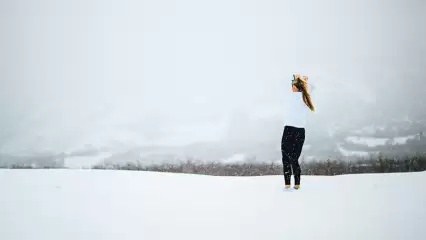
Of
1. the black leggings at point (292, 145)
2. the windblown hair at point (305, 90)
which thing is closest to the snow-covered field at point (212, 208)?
the black leggings at point (292, 145)

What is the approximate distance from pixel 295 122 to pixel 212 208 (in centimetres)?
222

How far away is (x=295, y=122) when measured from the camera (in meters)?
6.75

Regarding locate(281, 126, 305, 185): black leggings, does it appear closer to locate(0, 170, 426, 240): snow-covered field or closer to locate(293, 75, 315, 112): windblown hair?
locate(293, 75, 315, 112): windblown hair

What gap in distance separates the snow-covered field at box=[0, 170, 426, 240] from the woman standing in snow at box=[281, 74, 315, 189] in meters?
0.68

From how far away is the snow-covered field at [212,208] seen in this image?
454cm

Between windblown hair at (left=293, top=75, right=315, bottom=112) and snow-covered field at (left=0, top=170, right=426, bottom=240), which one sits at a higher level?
windblown hair at (left=293, top=75, right=315, bottom=112)

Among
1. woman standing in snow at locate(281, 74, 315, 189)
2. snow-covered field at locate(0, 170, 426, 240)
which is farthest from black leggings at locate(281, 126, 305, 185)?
snow-covered field at locate(0, 170, 426, 240)

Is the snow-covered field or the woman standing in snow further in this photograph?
the woman standing in snow

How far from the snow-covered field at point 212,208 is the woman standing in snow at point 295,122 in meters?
0.68

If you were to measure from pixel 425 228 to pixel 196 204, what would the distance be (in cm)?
321

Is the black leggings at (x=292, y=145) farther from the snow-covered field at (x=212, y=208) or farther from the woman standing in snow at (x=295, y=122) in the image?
the snow-covered field at (x=212, y=208)

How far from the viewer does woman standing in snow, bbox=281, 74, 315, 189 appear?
6.76 meters

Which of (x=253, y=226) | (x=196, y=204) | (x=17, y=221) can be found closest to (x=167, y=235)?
(x=253, y=226)

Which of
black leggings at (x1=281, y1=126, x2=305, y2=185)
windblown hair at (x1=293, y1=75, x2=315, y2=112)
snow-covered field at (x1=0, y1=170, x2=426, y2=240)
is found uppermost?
windblown hair at (x1=293, y1=75, x2=315, y2=112)
